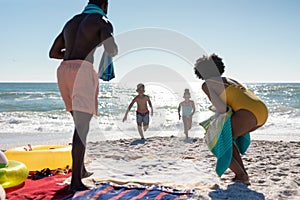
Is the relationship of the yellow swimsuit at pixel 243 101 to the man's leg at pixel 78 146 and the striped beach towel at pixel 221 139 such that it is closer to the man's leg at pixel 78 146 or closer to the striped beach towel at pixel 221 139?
the striped beach towel at pixel 221 139

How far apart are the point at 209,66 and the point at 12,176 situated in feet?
7.26

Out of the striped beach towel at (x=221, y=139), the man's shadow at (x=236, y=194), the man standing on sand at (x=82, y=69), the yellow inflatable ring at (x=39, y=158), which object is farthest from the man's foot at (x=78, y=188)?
the striped beach towel at (x=221, y=139)

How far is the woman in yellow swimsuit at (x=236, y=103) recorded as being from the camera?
3391mm

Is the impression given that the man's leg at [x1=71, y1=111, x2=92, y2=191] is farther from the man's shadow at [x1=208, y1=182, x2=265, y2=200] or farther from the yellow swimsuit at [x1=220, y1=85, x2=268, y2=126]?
the yellow swimsuit at [x1=220, y1=85, x2=268, y2=126]

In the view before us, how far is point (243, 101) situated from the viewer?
3398mm

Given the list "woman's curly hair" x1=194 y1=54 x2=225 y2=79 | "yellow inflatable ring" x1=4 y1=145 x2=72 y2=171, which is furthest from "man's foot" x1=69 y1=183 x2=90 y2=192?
"woman's curly hair" x1=194 y1=54 x2=225 y2=79

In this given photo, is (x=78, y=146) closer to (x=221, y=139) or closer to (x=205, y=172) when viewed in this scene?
(x=221, y=139)

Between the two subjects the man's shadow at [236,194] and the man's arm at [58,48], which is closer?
the man's shadow at [236,194]

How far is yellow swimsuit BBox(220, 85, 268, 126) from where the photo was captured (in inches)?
133

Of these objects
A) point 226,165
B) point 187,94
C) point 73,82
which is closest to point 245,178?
point 226,165

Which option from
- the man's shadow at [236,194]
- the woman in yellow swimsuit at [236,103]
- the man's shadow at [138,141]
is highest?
the woman in yellow swimsuit at [236,103]

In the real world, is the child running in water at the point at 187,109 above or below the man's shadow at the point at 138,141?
above

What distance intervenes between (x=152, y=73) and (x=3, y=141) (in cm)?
463

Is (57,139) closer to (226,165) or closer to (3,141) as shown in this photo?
(3,141)
